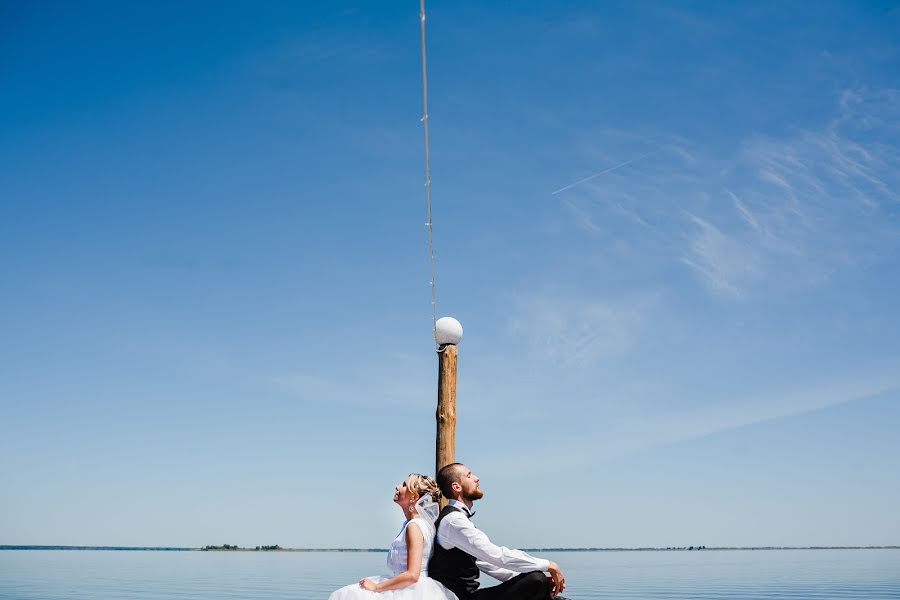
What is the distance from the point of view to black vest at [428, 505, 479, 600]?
20.0 ft

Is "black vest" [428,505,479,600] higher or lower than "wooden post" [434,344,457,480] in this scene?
lower

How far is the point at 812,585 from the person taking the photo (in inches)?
1499

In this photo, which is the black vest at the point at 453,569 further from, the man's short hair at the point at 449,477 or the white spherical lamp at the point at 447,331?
the white spherical lamp at the point at 447,331

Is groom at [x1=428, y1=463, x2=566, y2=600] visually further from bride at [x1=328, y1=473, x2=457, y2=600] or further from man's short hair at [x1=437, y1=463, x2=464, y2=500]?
bride at [x1=328, y1=473, x2=457, y2=600]

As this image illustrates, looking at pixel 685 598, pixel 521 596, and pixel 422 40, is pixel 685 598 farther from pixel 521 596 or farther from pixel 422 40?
pixel 422 40

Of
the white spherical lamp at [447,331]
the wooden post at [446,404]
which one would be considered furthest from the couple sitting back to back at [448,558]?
the white spherical lamp at [447,331]

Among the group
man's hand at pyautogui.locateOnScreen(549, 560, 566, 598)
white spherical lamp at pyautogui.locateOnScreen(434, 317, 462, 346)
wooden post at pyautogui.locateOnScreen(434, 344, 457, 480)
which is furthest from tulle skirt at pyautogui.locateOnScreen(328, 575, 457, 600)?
white spherical lamp at pyautogui.locateOnScreen(434, 317, 462, 346)

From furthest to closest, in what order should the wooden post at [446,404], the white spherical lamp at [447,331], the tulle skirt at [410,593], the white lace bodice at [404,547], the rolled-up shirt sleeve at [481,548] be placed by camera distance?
the white spherical lamp at [447,331] < the wooden post at [446,404] < the white lace bodice at [404,547] < the tulle skirt at [410,593] < the rolled-up shirt sleeve at [481,548]

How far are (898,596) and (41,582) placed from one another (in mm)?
40922

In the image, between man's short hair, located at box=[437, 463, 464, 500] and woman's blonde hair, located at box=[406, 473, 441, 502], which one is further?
woman's blonde hair, located at box=[406, 473, 441, 502]

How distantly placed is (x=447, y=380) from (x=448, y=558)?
3.30 meters

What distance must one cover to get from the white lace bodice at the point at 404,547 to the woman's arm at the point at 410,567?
0.05m

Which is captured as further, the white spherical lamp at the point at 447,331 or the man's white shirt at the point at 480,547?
the white spherical lamp at the point at 447,331

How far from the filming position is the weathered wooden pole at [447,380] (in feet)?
29.8
